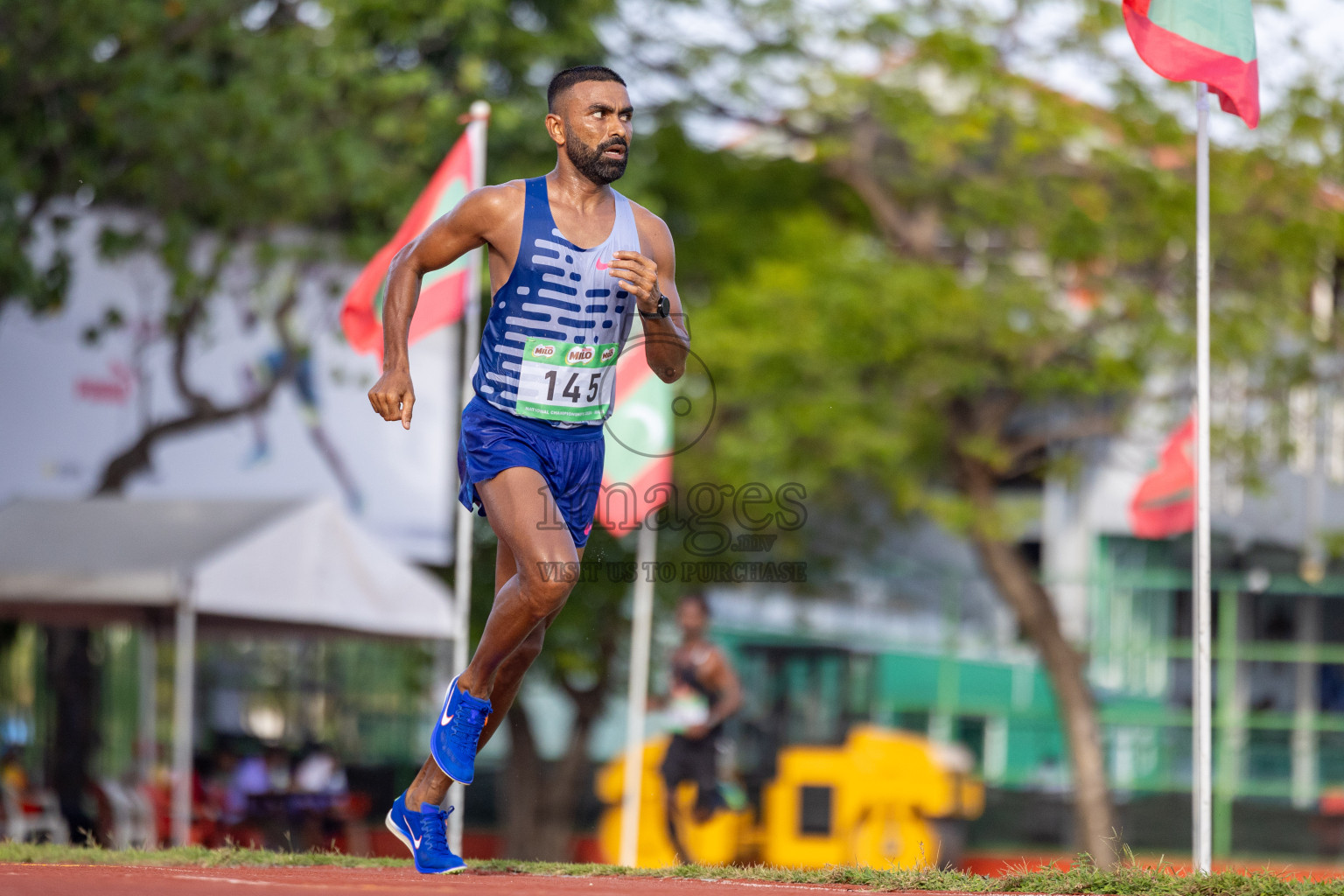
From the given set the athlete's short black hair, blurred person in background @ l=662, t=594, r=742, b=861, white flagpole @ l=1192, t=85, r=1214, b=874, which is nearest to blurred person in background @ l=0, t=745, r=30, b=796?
blurred person in background @ l=662, t=594, r=742, b=861

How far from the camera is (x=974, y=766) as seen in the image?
63.5ft

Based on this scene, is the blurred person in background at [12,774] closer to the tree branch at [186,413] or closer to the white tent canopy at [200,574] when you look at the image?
the white tent canopy at [200,574]

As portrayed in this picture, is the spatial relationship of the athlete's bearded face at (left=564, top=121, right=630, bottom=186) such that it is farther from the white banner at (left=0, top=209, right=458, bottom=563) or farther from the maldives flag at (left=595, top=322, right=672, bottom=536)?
the white banner at (left=0, top=209, right=458, bottom=563)

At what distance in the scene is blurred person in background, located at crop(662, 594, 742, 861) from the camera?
12.3 m

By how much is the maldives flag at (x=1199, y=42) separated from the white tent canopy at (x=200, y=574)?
21.9ft

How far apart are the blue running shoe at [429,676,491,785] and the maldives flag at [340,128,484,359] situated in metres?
3.90

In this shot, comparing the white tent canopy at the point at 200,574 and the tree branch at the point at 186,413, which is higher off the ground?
the tree branch at the point at 186,413

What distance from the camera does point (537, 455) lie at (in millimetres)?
5027

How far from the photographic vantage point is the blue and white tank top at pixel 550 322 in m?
4.96

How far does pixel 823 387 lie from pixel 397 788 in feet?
21.5

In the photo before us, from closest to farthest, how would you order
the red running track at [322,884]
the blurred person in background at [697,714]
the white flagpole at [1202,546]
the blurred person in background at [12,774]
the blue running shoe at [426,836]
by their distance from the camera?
the red running track at [322,884], the blue running shoe at [426,836], the white flagpole at [1202,546], the blurred person in background at [697,714], the blurred person in background at [12,774]

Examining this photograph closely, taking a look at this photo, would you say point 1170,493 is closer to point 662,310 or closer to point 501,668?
point 501,668

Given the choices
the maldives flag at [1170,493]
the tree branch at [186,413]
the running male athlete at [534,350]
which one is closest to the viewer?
the running male athlete at [534,350]

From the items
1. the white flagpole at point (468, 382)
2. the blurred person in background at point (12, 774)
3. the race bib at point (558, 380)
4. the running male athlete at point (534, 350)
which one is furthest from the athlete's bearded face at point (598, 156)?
the blurred person in background at point (12, 774)
